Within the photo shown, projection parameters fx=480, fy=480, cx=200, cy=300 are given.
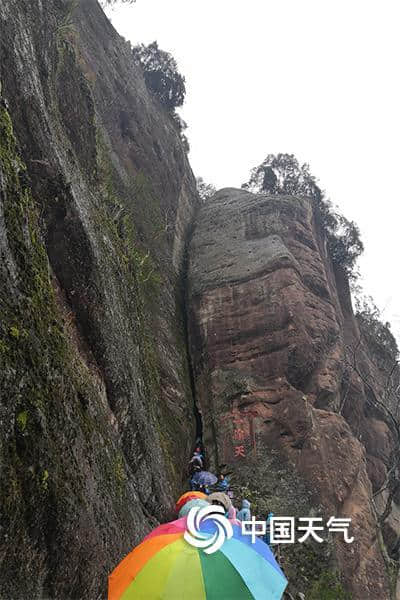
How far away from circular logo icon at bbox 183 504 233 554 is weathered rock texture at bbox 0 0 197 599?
1.39 meters

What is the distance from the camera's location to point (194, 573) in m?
3.04

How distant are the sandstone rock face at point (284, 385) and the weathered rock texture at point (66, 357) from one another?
1680 millimetres

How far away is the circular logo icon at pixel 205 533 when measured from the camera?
10.5ft

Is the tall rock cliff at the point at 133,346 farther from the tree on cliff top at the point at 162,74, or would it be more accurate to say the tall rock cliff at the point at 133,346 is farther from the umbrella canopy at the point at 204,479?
the tree on cliff top at the point at 162,74

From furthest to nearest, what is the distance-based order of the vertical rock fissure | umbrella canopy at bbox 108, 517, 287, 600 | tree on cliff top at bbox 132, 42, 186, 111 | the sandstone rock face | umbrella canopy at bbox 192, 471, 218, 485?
1. tree on cliff top at bbox 132, 42, 186, 111
2. the vertical rock fissure
3. the sandstone rock face
4. umbrella canopy at bbox 192, 471, 218, 485
5. umbrella canopy at bbox 108, 517, 287, 600

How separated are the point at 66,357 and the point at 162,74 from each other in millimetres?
25015

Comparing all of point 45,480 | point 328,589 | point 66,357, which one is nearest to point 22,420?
point 45,480

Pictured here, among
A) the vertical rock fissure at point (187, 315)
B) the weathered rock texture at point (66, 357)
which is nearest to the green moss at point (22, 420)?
the weathered rock texture at point (66, 357)

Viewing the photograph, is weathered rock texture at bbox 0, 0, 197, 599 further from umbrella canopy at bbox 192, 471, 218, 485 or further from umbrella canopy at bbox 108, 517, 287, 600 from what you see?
umbrella canopy at bbox 108, 517, 287, 600

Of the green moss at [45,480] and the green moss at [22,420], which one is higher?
the green moss at [22,420]

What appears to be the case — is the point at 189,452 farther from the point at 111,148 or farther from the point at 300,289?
the point at 111,148

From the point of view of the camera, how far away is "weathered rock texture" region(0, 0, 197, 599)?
4055 millimetres

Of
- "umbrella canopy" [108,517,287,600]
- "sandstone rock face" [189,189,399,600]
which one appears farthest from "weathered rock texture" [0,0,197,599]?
"sandstone rock face" [189,189,399,600]

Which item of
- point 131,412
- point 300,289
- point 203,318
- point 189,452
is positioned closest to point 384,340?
point 300,289
